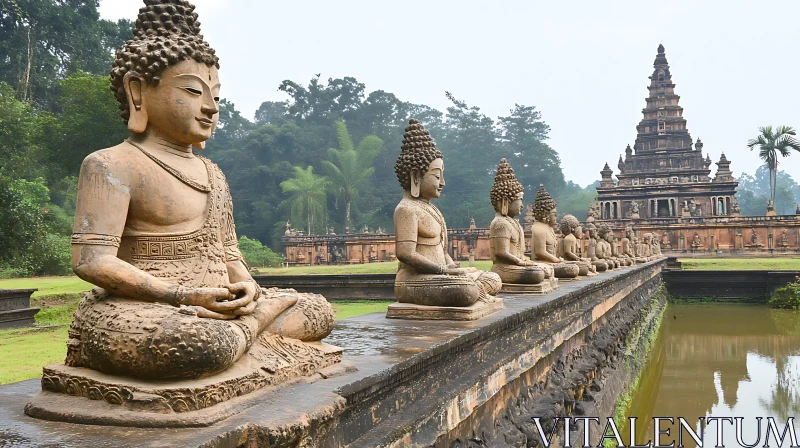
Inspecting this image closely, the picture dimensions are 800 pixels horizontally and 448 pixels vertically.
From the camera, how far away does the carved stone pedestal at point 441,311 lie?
509cm

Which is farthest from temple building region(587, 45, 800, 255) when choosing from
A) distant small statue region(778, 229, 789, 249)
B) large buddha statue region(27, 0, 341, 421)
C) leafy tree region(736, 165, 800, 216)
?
large buddha statue region(27, 0, 341, 421)

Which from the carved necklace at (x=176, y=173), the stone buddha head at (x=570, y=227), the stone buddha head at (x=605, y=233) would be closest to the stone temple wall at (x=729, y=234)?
the stone buddha head at (x=605, y=233)

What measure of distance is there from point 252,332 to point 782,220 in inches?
1438

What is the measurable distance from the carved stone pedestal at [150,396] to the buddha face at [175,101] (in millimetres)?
1025

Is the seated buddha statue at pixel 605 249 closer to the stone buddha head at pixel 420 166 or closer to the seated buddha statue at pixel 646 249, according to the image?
the seated buddha statue at pixel 646 249

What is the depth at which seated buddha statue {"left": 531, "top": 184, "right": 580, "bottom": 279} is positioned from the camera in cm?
997

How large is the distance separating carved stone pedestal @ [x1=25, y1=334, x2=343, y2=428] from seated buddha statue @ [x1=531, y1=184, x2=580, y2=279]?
25.1 ft

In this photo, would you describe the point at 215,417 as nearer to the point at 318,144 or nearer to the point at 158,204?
the point at 158,204

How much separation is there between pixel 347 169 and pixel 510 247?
132 feet

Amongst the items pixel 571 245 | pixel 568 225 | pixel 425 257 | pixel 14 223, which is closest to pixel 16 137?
pixel 14 223

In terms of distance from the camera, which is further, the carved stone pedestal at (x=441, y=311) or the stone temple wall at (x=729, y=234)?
A: the stone temple wall at (x=729, y=234)

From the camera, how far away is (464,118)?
6312 centimetres

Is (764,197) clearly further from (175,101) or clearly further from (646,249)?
(175,101)

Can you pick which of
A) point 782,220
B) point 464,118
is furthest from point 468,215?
point 782,220
